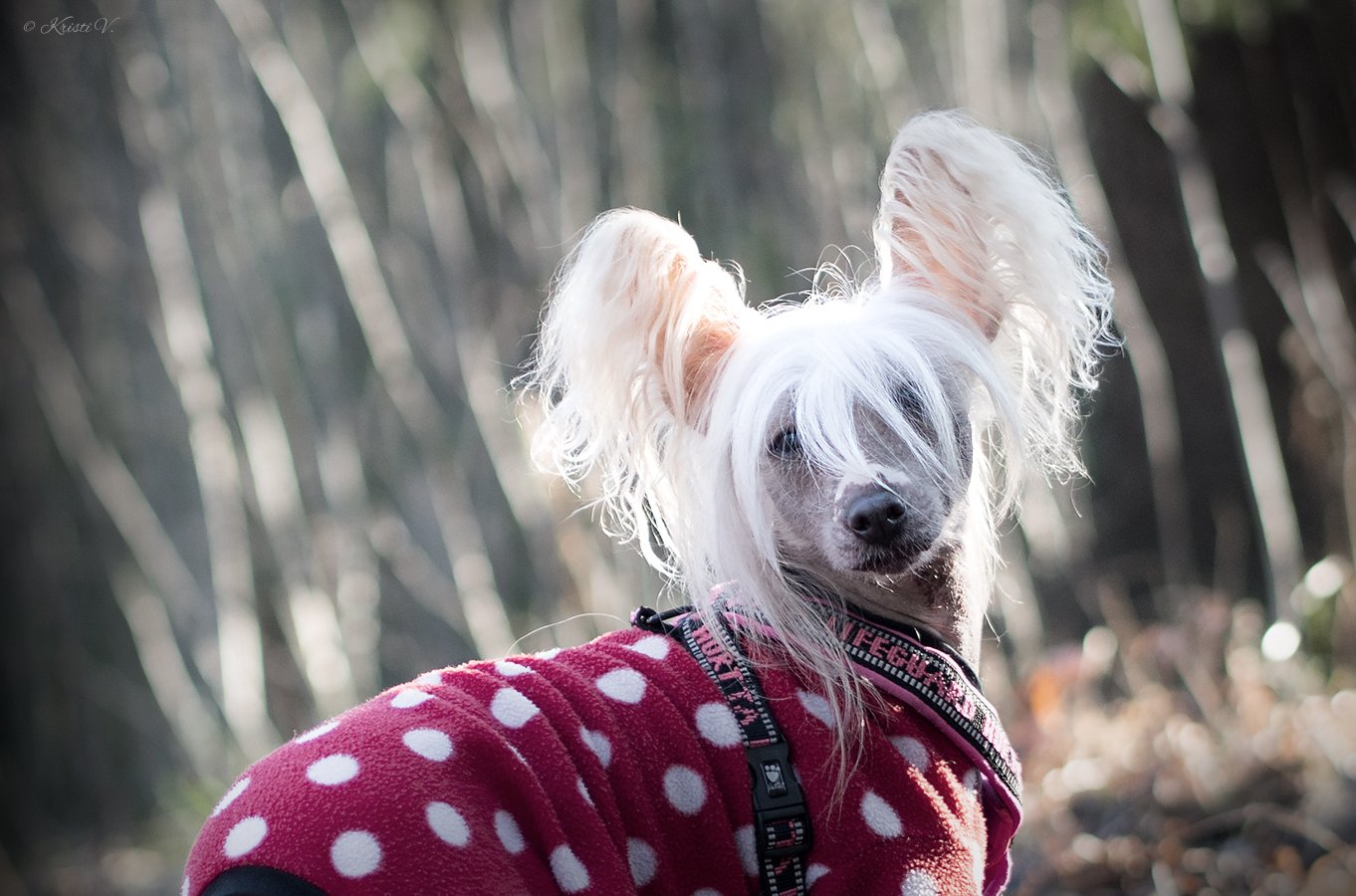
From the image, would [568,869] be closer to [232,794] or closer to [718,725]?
[718,725]

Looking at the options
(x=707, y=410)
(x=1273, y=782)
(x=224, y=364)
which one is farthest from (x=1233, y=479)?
(x=224, y=364)

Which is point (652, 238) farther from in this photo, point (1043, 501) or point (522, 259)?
point (1043, 501)

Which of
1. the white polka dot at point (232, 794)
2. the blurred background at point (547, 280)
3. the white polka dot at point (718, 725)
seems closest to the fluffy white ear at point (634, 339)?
the white polka dot at point (718, 725)

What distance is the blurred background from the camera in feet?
10.6

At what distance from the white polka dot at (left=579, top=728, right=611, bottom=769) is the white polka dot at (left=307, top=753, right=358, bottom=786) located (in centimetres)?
26

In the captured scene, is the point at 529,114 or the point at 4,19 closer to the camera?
the point at 529,114

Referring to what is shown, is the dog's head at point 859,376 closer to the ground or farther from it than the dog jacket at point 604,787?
farther from it

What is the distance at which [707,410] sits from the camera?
4.99ft

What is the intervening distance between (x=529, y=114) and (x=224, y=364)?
1452 millimetres

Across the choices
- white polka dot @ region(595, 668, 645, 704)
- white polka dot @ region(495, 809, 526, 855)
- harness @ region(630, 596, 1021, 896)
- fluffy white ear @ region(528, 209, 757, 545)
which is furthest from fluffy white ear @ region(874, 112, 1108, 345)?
white polka dot @ region(495, 809, 526, 855)

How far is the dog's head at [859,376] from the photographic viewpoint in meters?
1.38

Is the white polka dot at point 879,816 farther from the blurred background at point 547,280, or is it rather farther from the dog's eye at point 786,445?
the blurred background at point 547,280

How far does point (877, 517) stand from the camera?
1.30 metres

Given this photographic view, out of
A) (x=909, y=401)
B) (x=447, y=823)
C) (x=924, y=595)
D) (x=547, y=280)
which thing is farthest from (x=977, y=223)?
(x=547, y=280)
